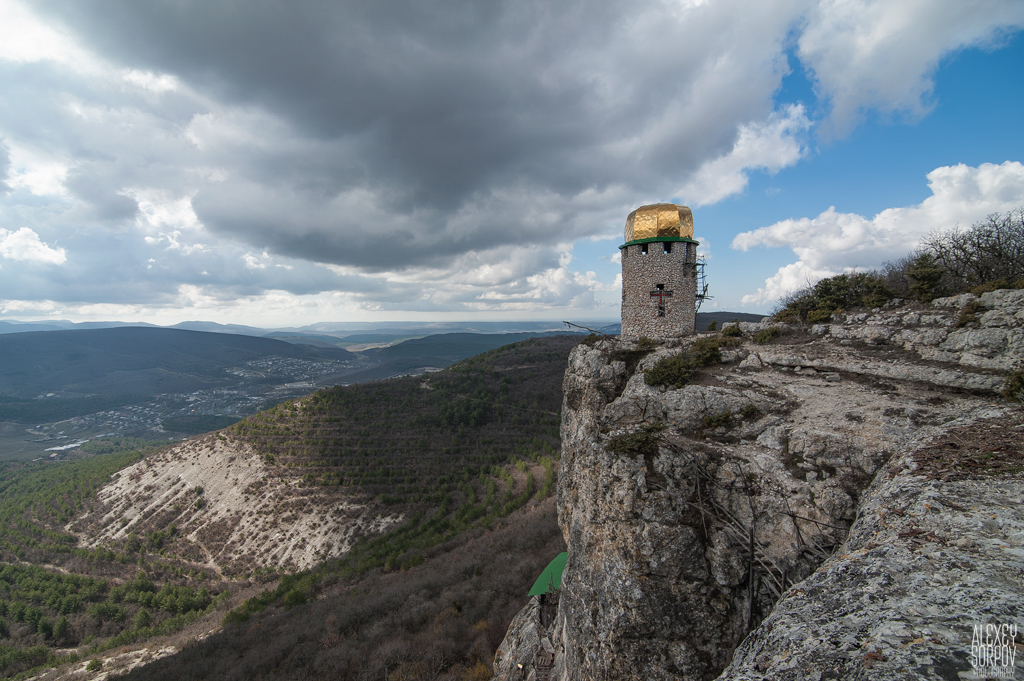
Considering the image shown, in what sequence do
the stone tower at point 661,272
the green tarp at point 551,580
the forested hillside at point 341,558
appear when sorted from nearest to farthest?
the stone tower at point 661,272 < the green tarp at point 551,580 < the forested hillside at point 341,558

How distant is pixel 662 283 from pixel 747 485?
1099 cm

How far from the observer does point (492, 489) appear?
47.2 meters

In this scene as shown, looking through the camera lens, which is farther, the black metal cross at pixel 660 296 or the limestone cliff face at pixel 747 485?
the black metal cross at pixel 660 296

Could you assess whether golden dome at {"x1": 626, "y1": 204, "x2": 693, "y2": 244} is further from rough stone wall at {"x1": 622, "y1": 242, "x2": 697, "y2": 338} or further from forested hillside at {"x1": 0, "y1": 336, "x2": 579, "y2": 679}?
forested hillside at {"x1": 0, "y1": 336, "x2": 579, "y2": 679}

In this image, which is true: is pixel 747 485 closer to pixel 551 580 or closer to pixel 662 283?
pixel 662 283

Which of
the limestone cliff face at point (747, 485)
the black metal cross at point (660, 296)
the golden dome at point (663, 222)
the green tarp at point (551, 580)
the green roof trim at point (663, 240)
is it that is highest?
the golden dome at point (663, 222)

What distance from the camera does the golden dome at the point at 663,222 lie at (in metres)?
17.2

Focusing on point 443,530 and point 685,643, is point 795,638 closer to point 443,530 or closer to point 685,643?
point 685,643

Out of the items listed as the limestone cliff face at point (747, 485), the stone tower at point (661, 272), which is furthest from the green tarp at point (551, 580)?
the stone tower at point (661, 272)

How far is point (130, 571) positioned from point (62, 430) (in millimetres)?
154525

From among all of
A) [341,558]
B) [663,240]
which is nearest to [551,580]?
[663,240]

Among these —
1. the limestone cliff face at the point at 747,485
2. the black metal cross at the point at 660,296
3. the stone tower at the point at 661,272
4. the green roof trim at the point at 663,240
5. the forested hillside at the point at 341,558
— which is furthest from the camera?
the forested hillside at the point at 341,558

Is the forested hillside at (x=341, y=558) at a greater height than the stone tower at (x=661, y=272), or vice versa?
the stone tower at (x=661, y=272)

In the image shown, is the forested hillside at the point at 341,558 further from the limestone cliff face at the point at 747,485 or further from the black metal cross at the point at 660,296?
the black metal cross at the point at 660,296
